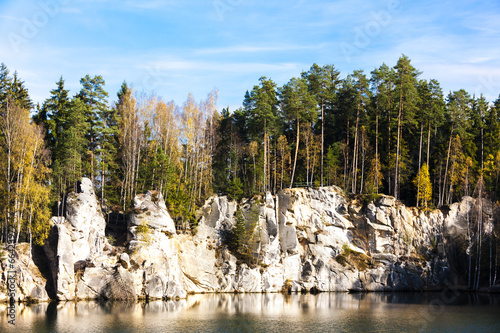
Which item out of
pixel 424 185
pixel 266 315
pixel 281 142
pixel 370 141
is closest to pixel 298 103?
Result: pixel 281 142

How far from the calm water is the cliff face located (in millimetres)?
3609

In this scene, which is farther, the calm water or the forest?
the forest

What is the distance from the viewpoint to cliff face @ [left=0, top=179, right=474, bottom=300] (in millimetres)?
47812

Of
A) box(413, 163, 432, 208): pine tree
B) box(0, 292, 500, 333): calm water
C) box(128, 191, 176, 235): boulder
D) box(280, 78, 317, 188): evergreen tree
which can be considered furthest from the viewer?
box(280, 78, 317, 188): evergreen tree

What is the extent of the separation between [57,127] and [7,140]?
1234 cm

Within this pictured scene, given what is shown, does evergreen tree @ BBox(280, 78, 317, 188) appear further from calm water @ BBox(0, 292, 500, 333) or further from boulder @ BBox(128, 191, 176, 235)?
calm water @ BBox(0, 292, 500, 333)

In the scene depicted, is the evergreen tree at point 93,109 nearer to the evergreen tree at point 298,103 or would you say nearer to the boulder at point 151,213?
the boulder at point 151,213

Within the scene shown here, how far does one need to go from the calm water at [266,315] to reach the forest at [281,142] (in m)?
14.5

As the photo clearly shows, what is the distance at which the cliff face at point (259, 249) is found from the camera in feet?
157

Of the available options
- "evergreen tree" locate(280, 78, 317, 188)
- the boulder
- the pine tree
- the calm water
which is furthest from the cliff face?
"evergreen tree" locate(280, 78, 317, 188)

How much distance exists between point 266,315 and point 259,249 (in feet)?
63.3

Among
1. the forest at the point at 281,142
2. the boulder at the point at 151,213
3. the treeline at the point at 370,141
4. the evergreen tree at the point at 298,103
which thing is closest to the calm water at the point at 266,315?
the boulder at the point at 151,213

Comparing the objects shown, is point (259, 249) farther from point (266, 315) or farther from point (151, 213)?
point (266, 315)

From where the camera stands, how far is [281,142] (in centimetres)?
6794
